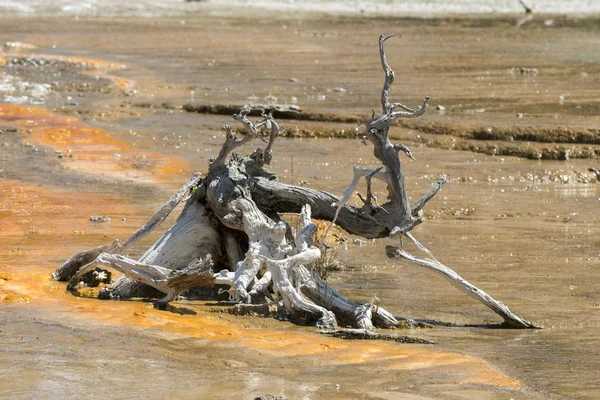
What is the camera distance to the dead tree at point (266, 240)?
7.78m

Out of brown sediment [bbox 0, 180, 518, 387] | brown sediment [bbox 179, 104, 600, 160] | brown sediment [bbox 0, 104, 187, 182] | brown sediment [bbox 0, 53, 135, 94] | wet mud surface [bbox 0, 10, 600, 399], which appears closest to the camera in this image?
wet mud surface [bbox 0, 10, 600, 399]

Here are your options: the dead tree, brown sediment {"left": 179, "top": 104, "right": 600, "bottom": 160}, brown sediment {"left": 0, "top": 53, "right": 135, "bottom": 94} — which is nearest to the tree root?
the dead tree

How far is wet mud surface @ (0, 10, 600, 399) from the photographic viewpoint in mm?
6516

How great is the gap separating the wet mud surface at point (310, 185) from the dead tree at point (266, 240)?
21 centimetres

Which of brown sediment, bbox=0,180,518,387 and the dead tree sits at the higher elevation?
the dead tree

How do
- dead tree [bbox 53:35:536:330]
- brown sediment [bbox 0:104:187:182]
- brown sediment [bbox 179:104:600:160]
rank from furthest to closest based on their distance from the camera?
brown sediment [bbox 179:104:600:160] < brown sediment [bbox 0:104:187:182] < dead tree [bbox 53:35:536:330]

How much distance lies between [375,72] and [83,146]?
8.62 metres

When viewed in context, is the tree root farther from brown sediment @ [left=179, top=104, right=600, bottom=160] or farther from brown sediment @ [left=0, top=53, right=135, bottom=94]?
brown sediment @ [left=0, top=53, right=135, bottom=94]

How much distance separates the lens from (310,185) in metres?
13.4

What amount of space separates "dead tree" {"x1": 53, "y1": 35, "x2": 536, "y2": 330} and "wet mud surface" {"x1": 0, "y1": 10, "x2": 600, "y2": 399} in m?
0.21

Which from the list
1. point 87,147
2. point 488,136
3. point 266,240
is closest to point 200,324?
point 266,240

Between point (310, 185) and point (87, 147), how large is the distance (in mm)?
3631

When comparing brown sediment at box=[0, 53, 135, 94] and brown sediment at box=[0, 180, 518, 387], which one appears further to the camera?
brown sediment at box=[0, 53, 135, 94]

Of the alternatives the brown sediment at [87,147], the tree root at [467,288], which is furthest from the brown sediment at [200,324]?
the brown sediment at [87,147]
